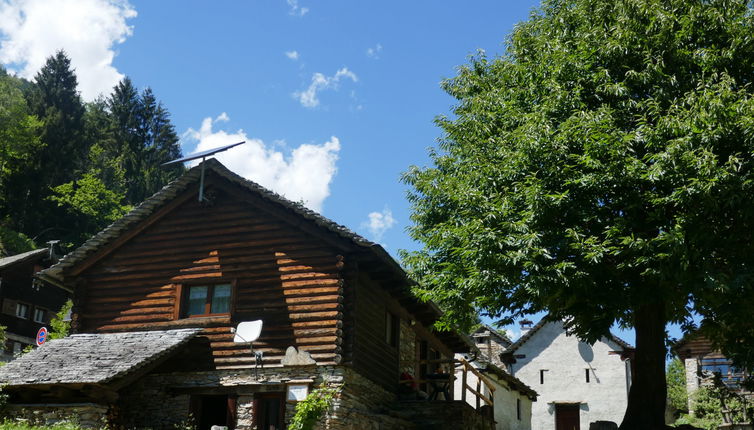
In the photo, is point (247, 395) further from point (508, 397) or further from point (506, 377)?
point (508, 397)

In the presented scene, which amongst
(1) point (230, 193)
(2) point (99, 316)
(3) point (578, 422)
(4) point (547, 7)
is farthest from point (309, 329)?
(3) point (578, 422)

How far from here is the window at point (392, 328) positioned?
24.2m

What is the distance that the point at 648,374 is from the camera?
775 inches

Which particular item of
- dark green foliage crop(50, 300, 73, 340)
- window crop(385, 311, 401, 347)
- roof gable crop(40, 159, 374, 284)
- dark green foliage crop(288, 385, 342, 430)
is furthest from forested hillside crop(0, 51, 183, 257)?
dark green foliage crop(288, 385, 342, 430)

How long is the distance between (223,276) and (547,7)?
1284cm

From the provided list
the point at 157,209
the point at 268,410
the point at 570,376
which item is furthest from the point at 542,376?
the point at 157,209

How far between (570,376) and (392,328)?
73.8 ft

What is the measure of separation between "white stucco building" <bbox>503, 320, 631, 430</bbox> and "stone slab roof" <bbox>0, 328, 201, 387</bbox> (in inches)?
1087

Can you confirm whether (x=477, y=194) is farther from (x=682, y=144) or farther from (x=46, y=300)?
(x=46, y=300)

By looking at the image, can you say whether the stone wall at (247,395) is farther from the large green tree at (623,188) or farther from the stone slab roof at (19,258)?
the stone slab roof at (19,258)

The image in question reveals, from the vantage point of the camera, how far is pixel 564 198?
18.4 metres

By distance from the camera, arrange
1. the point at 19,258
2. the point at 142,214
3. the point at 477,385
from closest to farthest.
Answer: the point at 142,214, the point at 477,385, the point at 19,258

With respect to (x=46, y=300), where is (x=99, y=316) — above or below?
below

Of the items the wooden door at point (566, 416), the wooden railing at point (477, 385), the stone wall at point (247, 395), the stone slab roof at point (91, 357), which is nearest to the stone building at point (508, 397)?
the wooden door at point (566, 416)
